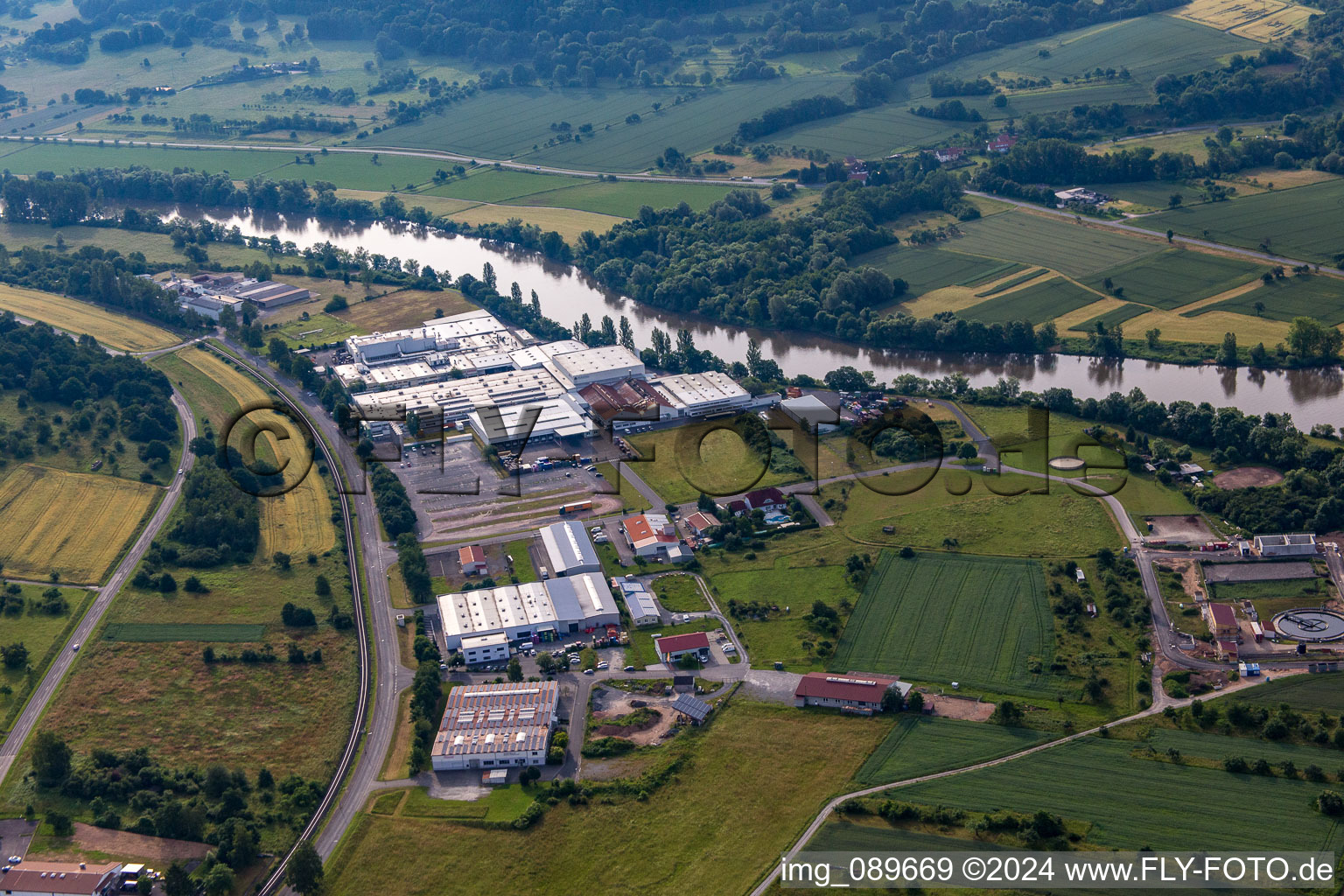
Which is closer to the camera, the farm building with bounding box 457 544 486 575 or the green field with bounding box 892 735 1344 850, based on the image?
the green field with bounding box 892 735 1344 850

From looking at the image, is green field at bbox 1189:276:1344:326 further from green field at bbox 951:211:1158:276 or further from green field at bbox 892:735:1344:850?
green field at bbox 892:735:1344:850

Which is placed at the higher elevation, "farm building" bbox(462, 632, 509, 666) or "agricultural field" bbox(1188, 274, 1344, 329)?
"agricultural field" bbox(1188, 274, 1344, 329)

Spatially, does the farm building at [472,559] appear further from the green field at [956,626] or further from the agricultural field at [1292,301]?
the agricultural field at [1292,301]

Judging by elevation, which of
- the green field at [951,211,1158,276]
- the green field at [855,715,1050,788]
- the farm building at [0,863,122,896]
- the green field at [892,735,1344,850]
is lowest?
the green field at [892,735,1344,850]

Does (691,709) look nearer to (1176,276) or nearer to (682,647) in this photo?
(682,647)

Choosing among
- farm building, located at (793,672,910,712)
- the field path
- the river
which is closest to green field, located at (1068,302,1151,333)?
the river

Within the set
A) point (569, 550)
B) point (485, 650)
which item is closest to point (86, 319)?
point (569, 550)

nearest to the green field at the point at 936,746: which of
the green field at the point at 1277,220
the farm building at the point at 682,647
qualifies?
the farm building at the point at 682,647

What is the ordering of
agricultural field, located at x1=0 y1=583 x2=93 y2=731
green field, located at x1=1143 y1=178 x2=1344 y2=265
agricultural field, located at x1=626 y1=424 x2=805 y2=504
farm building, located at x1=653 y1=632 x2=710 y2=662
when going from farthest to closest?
green field, located at x1=1143 y1=178 x2=1344 y2=265 < agricultural field, located at x1=626 y1=424 x2=805 y2=504 < farm building, located at x1=653 y1=632 x2=710 y2=662 < agricultural field, located at x1=0 y1=583 x2=93 y2=731
